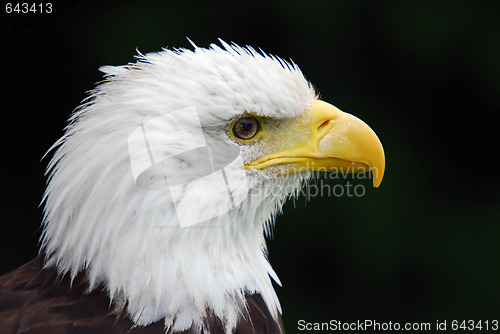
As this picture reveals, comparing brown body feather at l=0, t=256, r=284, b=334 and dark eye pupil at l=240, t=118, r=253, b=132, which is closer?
brown body feather at l=0, t=256, r=284, b=334

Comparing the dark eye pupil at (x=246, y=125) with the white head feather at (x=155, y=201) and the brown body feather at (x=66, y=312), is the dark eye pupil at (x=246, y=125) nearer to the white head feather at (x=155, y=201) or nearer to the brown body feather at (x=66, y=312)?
the white head feather at (x=155, y=201)

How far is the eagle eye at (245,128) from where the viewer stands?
6.26ft

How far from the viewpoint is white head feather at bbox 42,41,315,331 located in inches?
70.2

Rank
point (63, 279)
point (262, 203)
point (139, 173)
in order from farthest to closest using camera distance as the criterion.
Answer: point (262, 203), point (63, 279), point (139, 173)

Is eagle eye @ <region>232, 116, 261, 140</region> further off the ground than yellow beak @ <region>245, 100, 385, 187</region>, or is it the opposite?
eagle eye @ <region>232, 116, 261, 140</region>

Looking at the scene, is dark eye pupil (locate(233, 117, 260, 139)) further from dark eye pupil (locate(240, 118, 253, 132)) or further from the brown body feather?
the brown body feather

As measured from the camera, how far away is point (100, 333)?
5.82 ft

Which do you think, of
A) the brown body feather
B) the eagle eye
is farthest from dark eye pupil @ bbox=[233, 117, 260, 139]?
the brown body feather

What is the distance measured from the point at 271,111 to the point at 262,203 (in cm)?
31

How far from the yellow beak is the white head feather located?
10cm

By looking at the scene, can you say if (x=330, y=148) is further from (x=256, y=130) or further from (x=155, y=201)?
(x=155, y=201)

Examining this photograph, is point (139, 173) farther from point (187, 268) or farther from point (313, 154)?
point (313, 154)

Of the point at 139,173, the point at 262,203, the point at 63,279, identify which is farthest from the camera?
the point at 262,203

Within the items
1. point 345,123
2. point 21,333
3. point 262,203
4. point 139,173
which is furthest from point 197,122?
point 21,333
